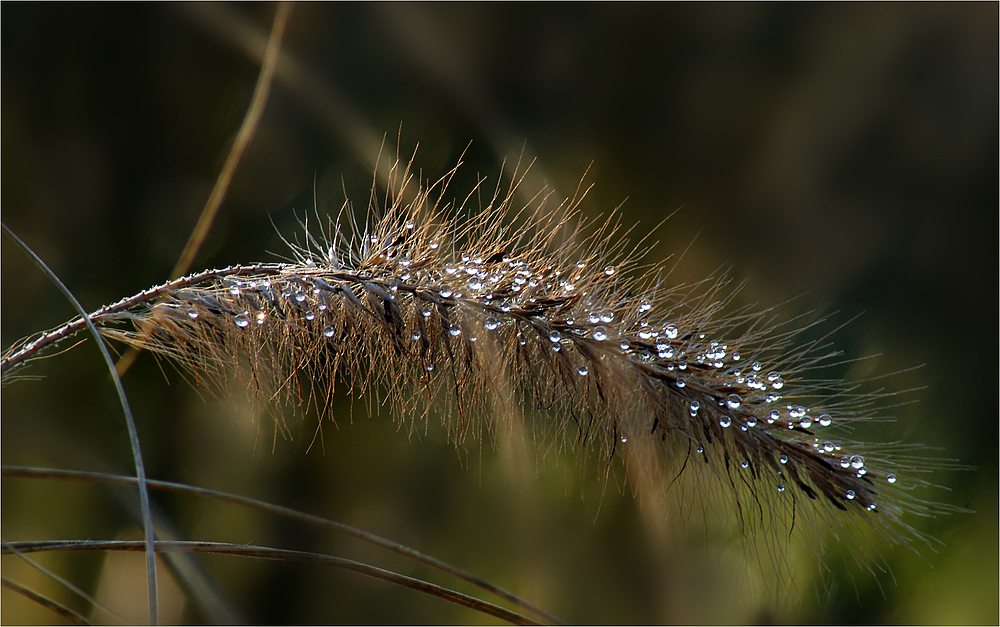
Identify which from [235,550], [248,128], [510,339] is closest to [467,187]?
[248,128]

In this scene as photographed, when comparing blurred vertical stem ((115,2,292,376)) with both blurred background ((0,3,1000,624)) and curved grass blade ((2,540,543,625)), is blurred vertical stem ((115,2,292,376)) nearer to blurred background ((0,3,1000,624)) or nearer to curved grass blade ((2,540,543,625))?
blurred background ((0,3,1000,624))

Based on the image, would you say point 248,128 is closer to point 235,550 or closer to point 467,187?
point 467,187

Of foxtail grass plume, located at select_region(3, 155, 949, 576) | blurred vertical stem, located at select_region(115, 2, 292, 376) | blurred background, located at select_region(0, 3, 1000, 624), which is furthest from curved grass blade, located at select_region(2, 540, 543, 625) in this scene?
blurred vertical stem, located at select_region(115, 2, 292, 376)

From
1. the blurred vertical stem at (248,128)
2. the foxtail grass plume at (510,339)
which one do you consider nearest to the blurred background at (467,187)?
the blurred vertical stem at (248,128)

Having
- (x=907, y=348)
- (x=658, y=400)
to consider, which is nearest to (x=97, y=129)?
(x=658, y=400)

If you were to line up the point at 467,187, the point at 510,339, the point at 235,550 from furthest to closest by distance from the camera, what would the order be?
1. the point at 467,187
2. the point at 510,339
3. the point at 235,550

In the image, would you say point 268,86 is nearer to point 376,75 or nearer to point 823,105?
point 376,75

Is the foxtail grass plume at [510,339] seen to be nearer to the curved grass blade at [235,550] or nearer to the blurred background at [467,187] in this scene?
the curved grass blade at [235,550]

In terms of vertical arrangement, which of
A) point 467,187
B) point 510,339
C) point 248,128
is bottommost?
point 510,339
